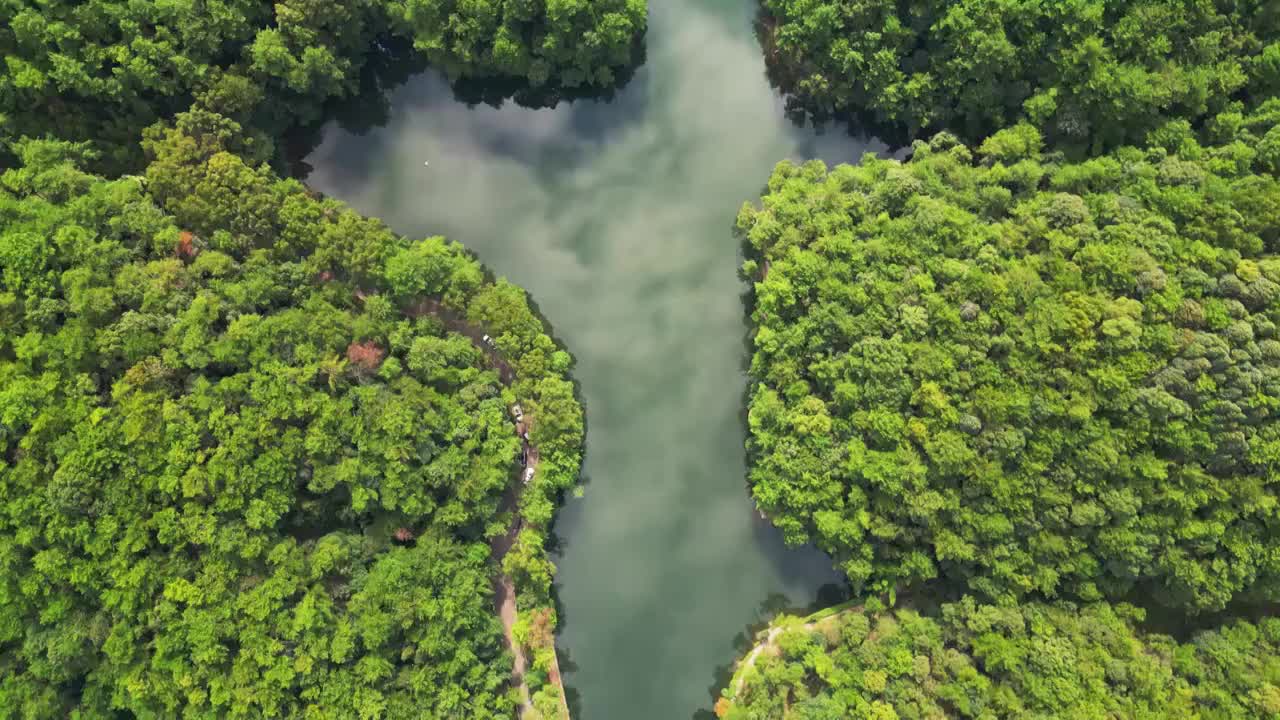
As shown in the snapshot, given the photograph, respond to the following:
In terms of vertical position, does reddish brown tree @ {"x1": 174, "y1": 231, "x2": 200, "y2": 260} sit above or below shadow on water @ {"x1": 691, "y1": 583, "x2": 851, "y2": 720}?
above

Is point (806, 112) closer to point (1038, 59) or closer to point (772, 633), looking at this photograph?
point (1038, 59)

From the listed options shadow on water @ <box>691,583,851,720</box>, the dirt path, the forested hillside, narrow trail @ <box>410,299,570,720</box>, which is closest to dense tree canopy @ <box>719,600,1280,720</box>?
the dirt path

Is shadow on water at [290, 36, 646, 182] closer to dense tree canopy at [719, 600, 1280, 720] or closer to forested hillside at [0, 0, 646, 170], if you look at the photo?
forested hillside at [0, 0, 646, 170]

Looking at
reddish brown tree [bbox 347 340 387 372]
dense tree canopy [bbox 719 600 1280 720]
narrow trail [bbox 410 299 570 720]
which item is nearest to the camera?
dense tree canopy [bbox 719 600 1280 720]

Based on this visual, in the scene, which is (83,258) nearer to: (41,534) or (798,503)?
(41,534)

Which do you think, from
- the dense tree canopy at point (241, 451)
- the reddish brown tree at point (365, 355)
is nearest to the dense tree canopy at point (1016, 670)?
the dense tree canopy at point (241, 451)

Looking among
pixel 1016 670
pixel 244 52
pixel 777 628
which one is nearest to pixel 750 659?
pixel 777 628

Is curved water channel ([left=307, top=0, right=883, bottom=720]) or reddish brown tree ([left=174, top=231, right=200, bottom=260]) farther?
curved water channel ([left=307, top=0, right=883, bottom=720])
